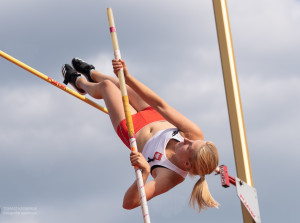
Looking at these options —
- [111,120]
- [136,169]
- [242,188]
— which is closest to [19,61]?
[111,120]

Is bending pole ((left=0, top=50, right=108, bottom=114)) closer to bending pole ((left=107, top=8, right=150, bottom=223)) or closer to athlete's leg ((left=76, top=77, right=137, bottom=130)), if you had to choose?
athlete's leg ((left=76, top=77, right=137, bottom=130))

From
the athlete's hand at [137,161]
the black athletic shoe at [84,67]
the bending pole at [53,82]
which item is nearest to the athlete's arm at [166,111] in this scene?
the athlete's hand at [137,161]

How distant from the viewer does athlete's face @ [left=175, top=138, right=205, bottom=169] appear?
661 cm

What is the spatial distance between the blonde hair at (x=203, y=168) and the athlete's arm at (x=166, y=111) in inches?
9.0

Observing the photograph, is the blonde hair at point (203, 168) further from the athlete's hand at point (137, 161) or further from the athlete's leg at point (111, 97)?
the athlete's leg at point (111, 97)

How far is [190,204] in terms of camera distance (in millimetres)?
6676

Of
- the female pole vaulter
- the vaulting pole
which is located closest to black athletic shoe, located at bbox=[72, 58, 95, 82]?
the female pole vaulter

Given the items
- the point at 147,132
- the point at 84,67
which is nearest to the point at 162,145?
the point at 147,132

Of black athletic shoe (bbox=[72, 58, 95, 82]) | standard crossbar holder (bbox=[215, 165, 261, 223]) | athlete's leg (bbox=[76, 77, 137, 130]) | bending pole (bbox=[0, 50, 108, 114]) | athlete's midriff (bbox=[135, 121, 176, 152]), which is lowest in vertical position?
standard crossbar holder (bbox=[215, 165, 261, 223])

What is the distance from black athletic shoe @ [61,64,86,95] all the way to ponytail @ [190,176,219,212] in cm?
235

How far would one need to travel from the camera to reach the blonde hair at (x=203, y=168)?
6555mm

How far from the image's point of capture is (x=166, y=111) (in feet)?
21.9

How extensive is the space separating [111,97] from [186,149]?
3.76 ft

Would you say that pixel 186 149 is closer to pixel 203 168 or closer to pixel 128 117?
pixel 203 168
